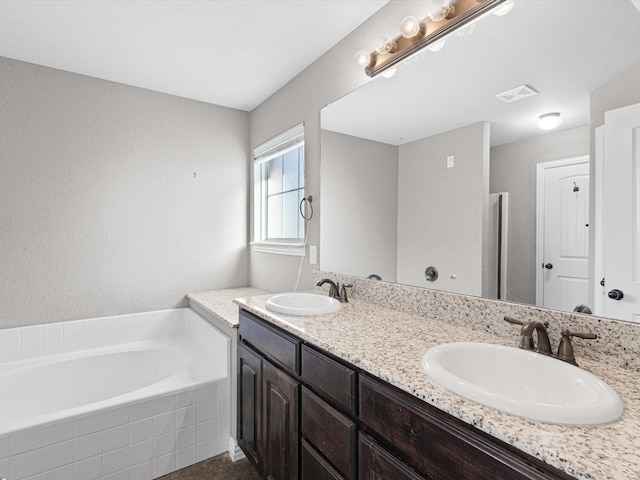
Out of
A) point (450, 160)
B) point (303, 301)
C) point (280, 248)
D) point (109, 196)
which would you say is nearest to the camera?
point (450, 160)

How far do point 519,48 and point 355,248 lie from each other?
119 cm

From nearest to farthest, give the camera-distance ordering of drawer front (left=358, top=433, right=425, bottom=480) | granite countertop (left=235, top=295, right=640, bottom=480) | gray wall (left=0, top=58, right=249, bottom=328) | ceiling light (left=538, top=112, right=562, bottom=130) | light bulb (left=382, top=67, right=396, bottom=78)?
granite countertop (left=235, top=295, right=640, bottom=480), drawer front (left=358, top=433, right=425, bottom=480), ceiling light (left=538, top=112, right=562, bottom=130), light bulb (left=382, top=67, right=396, bottom=78), gray wall (left=0, top=58, right=249, bottom=328)

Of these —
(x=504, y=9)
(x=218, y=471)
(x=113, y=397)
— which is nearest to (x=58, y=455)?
(x=113, y=397)

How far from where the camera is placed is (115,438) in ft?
5.78

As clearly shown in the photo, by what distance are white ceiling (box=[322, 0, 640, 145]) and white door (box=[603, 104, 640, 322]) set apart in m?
0.11

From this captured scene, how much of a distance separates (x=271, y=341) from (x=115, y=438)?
1.07m

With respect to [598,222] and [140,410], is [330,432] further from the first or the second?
[140,410]

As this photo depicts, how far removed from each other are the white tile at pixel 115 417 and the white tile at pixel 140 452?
16 cm

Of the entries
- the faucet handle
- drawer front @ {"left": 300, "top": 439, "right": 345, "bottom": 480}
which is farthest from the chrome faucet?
the faucet handle

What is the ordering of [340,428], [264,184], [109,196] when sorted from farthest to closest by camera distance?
[264,184], [109,196], [340,428]

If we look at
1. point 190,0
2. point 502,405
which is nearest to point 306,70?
point 190,0

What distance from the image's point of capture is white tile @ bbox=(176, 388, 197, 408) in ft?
6.35

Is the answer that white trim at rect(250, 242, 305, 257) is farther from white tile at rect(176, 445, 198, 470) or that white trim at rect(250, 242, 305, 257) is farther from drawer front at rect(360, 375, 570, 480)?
drawer front at rect(360, 375, 570, 480)

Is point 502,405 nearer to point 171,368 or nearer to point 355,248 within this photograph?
point 355,248
